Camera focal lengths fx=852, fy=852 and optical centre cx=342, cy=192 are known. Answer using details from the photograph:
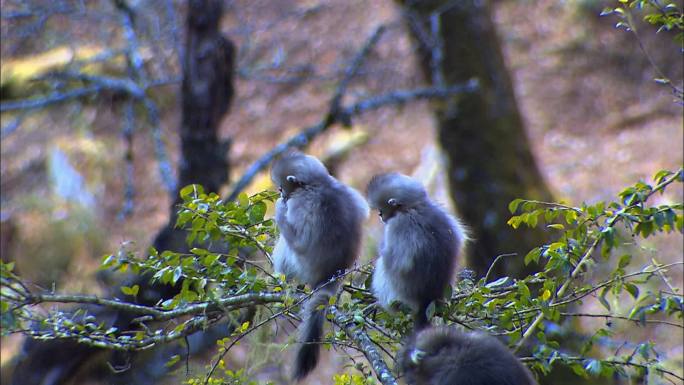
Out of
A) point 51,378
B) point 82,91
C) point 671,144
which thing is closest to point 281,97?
point 671,144

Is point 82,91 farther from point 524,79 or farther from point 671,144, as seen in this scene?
point 524,79

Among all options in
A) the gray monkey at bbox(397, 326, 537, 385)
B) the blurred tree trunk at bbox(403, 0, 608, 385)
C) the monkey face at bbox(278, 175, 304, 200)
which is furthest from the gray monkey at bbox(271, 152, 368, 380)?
the blurred tree trunk at bbox(403, 0, 608, 385)

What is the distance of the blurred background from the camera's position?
8.35 meters

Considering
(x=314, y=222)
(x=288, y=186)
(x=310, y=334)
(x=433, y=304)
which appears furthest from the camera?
(x=288, y=186)

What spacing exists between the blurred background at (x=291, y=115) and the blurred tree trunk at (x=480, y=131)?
21mm

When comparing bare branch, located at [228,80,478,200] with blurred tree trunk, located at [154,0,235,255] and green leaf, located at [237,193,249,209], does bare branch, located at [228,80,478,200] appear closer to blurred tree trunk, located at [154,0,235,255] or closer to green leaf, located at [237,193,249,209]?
blurred tree trunk, located at [154,0,235,255]

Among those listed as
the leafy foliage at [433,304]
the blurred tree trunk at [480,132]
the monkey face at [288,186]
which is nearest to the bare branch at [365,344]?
the leafy foliage at [433,304]

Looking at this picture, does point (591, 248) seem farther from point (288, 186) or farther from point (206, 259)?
point (288, 186)

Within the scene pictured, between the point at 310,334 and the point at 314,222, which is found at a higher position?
the point at 314,222

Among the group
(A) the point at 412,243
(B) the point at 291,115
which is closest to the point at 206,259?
(A) the point at 412,243

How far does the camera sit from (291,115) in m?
16.3

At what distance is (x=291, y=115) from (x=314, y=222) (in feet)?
39.7

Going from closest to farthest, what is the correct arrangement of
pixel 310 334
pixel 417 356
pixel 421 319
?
pixel 417 356
pixel 421 319
pixel 310 334

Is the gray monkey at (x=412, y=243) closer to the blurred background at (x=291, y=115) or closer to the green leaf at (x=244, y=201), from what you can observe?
the green leaf at (x=244, y=201)
